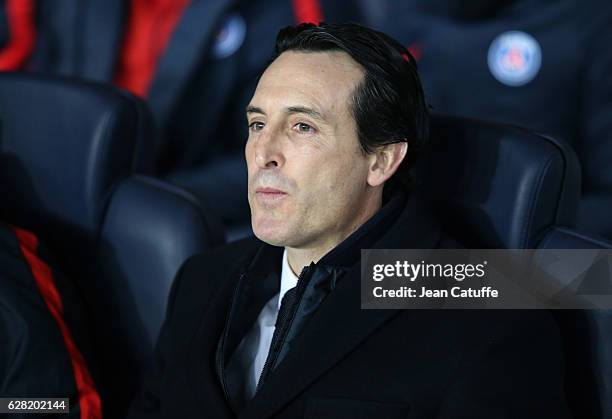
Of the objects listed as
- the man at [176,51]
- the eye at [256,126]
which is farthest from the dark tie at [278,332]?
the man at [176,51]

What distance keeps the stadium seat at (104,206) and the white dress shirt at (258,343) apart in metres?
0.18

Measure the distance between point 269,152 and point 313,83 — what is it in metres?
0.10

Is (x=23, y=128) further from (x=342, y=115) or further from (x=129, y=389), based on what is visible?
(x=342, y=115)

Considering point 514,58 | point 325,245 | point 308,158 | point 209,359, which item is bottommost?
point 209,359

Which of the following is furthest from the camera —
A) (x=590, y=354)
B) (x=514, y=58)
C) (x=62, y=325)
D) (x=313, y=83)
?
(x=514, y=58)

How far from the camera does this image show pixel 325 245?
1167 mm

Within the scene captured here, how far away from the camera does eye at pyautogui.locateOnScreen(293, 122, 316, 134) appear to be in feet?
3.73

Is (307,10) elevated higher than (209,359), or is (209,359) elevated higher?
(307,10)

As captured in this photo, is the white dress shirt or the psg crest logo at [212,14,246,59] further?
the psg crest logo at [212,14,246,59]

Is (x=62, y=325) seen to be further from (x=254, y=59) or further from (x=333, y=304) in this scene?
(x=254, y=59)

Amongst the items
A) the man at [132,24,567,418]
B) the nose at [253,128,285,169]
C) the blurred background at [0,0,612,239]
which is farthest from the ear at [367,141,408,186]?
the blurred background at [0,0,612,239]

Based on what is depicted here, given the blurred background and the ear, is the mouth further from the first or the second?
the blurred background

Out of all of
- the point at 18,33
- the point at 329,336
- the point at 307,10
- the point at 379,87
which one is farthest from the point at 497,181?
the point at 18,33

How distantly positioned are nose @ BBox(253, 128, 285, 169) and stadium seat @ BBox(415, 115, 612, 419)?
0.21 m
